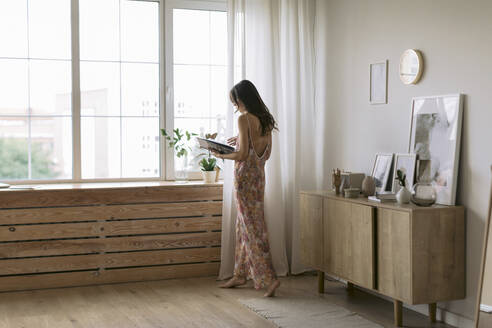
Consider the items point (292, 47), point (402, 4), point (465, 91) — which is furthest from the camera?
point (292, 47)

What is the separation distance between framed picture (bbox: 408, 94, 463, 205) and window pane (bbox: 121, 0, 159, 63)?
252 centimetres

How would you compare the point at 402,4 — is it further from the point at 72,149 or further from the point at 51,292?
the point at 51,292

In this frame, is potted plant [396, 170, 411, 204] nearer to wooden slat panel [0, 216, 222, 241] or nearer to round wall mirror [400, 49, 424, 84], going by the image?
round wall mirror [400, 49, 424, 84]

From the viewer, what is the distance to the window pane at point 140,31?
17.3 ft

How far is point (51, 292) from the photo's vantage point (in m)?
4.52

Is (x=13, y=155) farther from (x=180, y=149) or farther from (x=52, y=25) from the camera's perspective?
(x=180, y=149)

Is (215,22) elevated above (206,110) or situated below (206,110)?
above

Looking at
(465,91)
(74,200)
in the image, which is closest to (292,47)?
(465,91)

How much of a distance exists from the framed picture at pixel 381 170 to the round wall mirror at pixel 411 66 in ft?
1.85

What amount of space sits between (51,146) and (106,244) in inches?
256

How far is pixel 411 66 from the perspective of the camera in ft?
13.2

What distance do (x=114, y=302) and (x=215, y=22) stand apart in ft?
9.05

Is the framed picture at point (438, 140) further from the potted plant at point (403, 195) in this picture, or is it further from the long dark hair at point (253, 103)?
the long dark hair at point (253, 103)

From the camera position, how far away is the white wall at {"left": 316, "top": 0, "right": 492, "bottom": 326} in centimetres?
348
